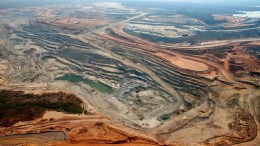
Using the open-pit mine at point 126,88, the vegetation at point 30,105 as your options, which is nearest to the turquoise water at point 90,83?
the open-pit mine at point 126,88

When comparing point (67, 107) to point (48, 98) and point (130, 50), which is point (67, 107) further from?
point (130, 50)

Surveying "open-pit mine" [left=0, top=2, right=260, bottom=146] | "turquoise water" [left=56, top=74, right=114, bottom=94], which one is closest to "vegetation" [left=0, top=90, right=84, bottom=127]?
"open-pit mine" [left=0, top=2, right=260, bottom=146]

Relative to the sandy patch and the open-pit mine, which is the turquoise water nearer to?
the open-pit mine

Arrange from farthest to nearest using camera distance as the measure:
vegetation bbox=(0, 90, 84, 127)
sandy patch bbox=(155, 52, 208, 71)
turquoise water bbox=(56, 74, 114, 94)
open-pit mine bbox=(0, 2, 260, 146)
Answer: sandy patch bbox=(155, 52, 208, 71) → turquoise water bbox=(56, 74, 114, 94) → vegetation bbox=(0, 90, 84, 127) → open-pit mine bbox=(0, 2, 260, 146)

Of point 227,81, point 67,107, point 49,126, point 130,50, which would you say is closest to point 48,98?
point 67,107

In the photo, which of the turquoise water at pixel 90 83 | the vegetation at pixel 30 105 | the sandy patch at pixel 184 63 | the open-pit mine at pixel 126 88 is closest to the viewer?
the open-pit mine at pixel 126 88

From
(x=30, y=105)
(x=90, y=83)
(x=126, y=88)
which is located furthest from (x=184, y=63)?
(x=30, y=105)

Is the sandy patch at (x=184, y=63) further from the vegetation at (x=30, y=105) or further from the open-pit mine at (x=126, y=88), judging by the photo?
the vegetation at (x=30, y=105)

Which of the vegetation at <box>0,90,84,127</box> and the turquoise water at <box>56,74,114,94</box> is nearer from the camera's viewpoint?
the vegetation at <box>0,90,84,127</box>
